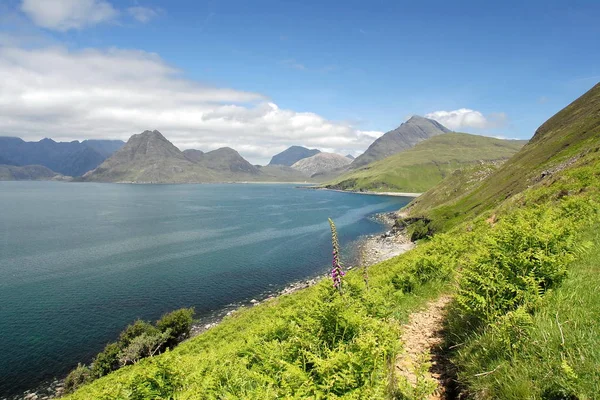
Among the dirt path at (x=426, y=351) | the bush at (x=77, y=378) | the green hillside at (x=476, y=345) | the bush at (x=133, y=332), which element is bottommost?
the bush at (x=77, y=378)

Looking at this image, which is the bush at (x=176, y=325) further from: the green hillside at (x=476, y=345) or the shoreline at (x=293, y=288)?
the green hillside at (x=476, y=345)

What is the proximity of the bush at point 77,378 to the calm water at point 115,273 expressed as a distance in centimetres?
515

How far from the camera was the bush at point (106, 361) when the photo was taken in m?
41.9

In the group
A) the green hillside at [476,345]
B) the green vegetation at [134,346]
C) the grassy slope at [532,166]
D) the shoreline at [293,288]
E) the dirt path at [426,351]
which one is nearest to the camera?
the green hillside at [476,345]

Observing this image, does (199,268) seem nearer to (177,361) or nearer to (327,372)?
(177,361)

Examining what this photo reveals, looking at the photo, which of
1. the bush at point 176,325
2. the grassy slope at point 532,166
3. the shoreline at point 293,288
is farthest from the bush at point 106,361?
the grassy slope at point 532,166

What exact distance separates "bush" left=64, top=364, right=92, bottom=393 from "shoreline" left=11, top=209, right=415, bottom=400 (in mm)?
1013

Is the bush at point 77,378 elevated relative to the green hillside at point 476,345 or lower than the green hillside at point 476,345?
lower

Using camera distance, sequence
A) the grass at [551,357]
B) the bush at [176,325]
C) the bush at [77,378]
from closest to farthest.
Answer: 1. the grass at [551,357]
2. the bush at [77,378]
3. the bush at [176,325]

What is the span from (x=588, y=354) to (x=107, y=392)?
14826 mm

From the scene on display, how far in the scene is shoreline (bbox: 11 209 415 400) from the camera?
3934 centimetres

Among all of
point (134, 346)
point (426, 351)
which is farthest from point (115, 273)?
point (426, 351)

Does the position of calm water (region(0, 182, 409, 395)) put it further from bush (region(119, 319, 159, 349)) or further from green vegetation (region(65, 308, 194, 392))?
bush (region(119, 319, 159, 349))

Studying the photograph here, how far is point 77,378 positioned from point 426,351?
47.4 metres
